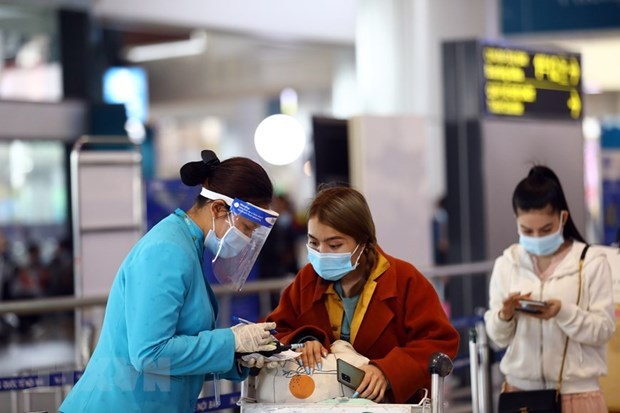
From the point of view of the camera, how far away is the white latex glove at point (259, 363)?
334 centimetres

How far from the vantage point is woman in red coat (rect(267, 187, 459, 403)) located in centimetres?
357

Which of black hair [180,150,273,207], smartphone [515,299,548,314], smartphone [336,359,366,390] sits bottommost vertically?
smartphone [336,359,366,390]

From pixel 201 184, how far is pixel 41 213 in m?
18.6

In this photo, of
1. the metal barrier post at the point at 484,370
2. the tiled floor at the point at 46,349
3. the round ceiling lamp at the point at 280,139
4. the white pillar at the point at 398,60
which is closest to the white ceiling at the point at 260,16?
the white pillar at the point at 398,60

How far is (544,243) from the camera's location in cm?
437

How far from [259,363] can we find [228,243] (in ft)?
1.29

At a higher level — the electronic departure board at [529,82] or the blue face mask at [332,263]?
the electronic departure board at [529,82]

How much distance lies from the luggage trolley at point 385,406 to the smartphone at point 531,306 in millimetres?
893

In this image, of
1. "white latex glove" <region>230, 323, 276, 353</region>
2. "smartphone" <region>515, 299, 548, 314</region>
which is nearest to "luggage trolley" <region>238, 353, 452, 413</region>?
"white latex glove" <region>230, 323, 276, 353</region>

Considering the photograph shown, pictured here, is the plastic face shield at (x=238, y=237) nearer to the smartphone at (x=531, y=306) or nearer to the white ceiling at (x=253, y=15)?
the smartphone at (x=531, y=306)

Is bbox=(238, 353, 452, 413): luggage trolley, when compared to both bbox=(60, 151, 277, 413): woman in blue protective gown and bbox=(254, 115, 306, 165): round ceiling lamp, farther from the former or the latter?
bbox=(254, 115, 306, 165): round ceiling lamp

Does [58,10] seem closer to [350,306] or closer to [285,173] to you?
[350,306]

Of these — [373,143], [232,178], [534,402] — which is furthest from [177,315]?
[373,143]

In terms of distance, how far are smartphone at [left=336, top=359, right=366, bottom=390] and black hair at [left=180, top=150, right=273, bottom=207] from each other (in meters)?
0.58
